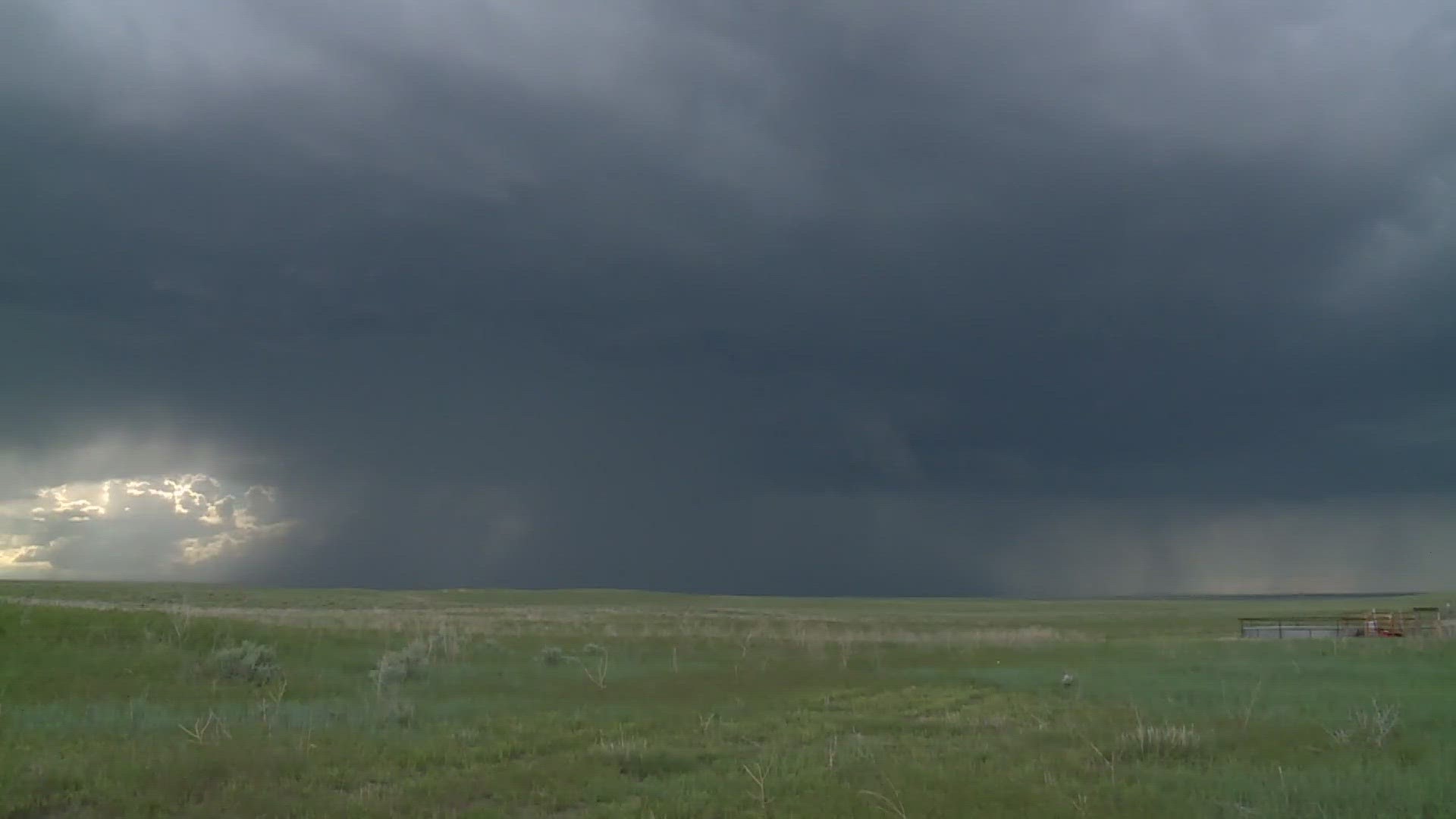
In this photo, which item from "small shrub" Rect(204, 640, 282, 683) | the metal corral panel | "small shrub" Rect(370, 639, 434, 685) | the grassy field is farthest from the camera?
the metal corral panel

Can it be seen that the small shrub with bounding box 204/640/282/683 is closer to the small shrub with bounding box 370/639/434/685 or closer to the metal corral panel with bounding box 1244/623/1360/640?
the small shrub with bounding box 370/639/434/685

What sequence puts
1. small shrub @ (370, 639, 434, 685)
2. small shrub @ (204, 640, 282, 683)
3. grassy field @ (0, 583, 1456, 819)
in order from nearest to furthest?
grassy field @ (0, 583, 1456, 819)
small shrub @ (204, 640, 282, 683)
small shrub @ (370, 639, 434, 685)

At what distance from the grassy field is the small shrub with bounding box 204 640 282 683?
0.06m

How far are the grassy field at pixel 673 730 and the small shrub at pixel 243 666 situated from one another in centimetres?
6

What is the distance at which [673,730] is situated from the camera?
15633 mm

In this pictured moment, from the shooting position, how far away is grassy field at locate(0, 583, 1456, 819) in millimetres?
10664

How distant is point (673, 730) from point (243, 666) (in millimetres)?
10437

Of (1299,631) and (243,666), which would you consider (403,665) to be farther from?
(1299,631)

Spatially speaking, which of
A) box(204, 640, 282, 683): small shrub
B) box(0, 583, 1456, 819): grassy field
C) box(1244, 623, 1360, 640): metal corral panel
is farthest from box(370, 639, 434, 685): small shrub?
box(1244, 623, 1360, 640): metal corral panel

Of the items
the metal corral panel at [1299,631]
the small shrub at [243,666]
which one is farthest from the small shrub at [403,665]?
the metal corral panel at [1299,631]

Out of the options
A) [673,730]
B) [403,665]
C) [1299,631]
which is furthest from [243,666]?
[1299,631]

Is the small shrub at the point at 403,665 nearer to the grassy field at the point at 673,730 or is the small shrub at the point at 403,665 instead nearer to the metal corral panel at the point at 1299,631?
the grassy field at the point at 673,730

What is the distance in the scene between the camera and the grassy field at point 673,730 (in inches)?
420

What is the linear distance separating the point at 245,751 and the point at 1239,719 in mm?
15400
